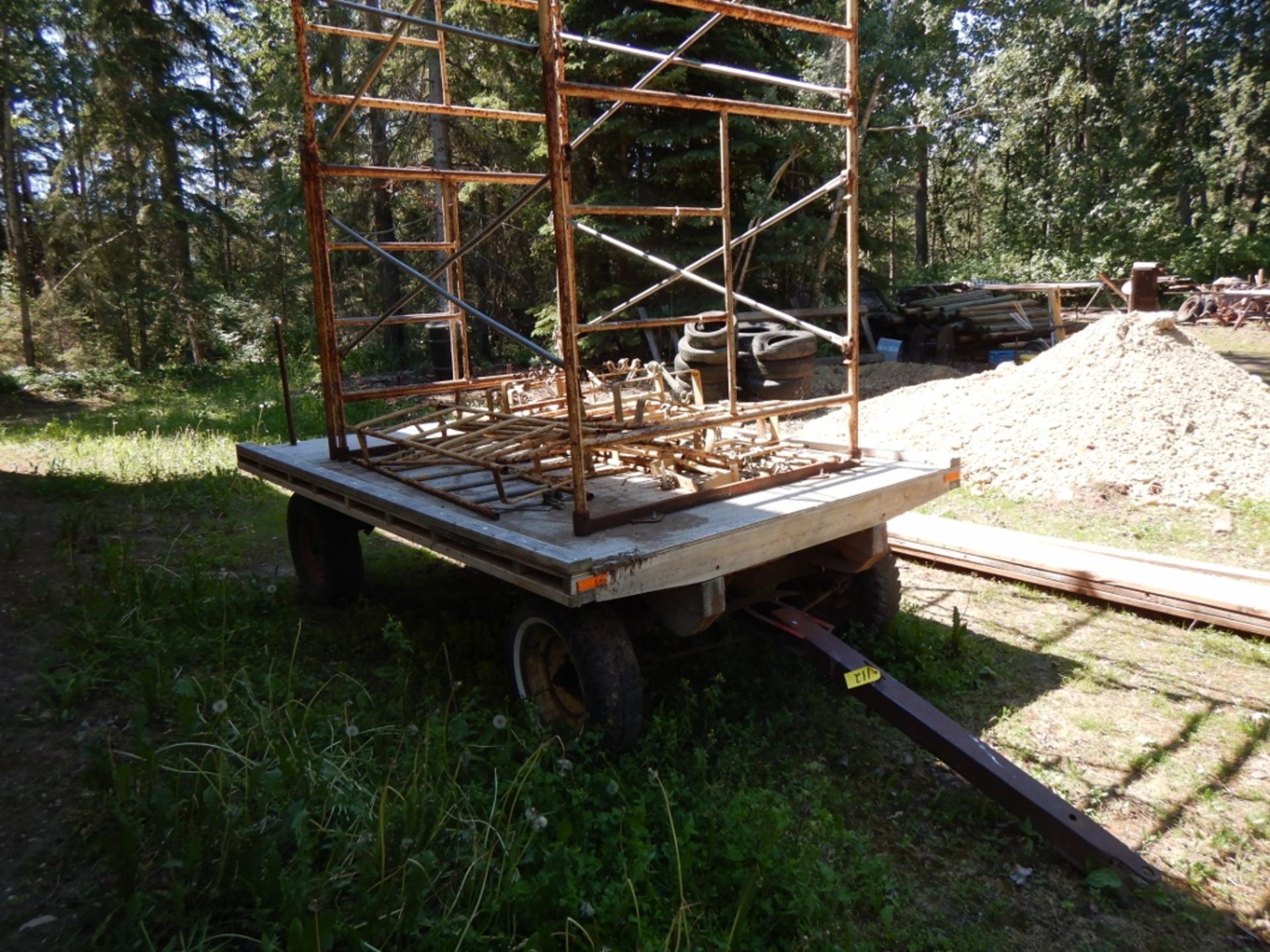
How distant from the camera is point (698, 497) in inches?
160

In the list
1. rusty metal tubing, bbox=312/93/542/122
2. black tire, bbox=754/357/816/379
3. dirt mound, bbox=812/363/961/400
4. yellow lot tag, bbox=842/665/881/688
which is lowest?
yellow lot tag, bbox=842/665/881/688

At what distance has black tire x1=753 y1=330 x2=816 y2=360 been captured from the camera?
10.2 metres

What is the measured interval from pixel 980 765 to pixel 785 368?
7.36 metres

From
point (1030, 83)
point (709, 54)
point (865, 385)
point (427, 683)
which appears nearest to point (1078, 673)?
point (427, 683)

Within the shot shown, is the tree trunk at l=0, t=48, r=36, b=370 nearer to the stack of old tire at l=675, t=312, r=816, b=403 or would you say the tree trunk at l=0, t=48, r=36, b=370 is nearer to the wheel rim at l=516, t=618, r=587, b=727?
the stack of old tire at l=675, t=312, r=816, b=403

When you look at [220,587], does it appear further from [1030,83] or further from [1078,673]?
[1030,83]

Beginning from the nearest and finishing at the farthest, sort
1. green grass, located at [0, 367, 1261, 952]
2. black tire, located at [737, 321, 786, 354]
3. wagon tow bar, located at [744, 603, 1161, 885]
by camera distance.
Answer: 1. green grass, located at [0, 367, 1261, 952]
2. wagon tow bar, located at [744, 603, 1161, 885]
3. black tire, located at [737, 321, 786, 354]

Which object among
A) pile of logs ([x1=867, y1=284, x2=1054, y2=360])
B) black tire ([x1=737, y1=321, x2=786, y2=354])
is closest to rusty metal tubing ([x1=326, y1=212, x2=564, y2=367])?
black tire ([x1=737, y1=321, x2=786, y2=354])

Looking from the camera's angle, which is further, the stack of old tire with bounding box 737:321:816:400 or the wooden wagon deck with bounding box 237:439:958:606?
the stack of old tire with bounding box 737:321:816:400

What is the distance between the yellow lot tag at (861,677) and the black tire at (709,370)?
24.1 feet

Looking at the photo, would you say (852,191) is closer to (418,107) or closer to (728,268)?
(728,268)

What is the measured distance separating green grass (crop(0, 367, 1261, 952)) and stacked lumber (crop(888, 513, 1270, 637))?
951 millimetres

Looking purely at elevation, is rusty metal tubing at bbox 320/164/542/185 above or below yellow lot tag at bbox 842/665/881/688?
above

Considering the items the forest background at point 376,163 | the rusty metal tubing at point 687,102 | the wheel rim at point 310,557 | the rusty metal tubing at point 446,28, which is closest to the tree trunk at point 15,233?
the forest background at point 376,163
